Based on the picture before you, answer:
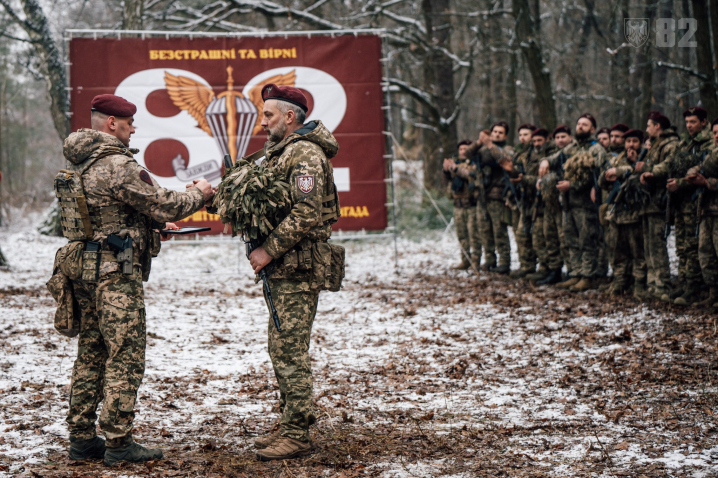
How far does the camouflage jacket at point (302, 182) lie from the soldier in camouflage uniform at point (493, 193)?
7591mm

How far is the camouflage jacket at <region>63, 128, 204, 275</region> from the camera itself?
4215 mm

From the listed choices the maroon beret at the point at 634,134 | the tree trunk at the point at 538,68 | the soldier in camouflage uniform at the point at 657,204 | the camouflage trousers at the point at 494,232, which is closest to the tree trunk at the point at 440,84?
the tree trunk at the point at 538,68

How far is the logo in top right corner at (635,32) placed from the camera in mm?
13859

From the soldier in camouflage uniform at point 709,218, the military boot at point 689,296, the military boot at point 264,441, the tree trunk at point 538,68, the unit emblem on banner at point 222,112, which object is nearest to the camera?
the military boot at point 264,441

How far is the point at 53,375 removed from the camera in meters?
6.26

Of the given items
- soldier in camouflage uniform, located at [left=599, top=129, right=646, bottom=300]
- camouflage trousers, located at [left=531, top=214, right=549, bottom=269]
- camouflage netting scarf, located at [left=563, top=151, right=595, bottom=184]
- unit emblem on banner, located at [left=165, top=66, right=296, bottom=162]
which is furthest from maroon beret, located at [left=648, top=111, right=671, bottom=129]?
unit emblem on banner, located at [left=165, top=66, right=296, bottom=162]

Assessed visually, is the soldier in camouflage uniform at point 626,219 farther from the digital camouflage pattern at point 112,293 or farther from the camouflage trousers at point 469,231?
the digital camouflage pattern at point 112,293

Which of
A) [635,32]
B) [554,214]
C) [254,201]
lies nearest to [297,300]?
[254,201]

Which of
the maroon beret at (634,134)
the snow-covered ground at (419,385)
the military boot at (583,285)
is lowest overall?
the snow-covered ground at (419,385)

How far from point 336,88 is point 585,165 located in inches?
179

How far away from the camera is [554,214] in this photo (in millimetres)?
10859

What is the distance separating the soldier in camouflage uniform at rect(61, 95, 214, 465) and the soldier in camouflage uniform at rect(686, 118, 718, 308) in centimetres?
617

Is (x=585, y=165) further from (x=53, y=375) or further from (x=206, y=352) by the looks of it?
(x=53, y=375)

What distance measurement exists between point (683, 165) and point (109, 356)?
23.1ft
